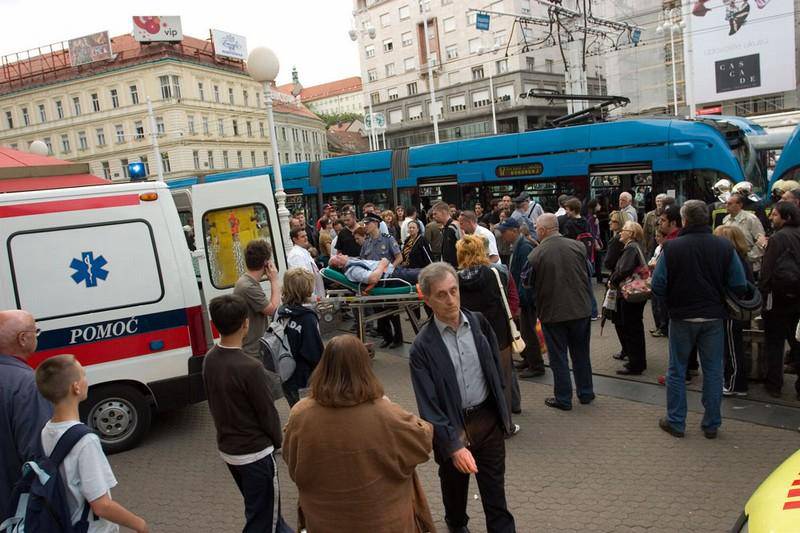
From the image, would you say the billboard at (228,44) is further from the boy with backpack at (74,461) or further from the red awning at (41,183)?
the boy with backpack at (74,461)

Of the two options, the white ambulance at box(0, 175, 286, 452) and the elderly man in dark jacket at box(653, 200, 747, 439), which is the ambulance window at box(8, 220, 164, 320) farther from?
the elderly man in dark jacket at box(653, 200, 747, 439)

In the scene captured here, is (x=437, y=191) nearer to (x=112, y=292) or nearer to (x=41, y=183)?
(x=41, y=183)

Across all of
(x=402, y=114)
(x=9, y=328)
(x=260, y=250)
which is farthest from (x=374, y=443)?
(x=402, y=114)

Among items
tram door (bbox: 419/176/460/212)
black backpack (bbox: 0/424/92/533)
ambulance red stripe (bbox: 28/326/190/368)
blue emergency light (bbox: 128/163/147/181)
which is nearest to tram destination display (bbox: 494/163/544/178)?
tram door (bbox: 419/176/460/212)

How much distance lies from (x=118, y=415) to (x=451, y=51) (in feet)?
178

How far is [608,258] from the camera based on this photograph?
7184mm

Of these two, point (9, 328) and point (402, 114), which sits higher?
point (402, 114)

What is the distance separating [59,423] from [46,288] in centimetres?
303

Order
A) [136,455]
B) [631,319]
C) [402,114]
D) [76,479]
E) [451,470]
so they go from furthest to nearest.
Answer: [402,114], [631,319], [136,455], [451,470], [76,479]

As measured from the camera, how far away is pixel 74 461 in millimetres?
2713

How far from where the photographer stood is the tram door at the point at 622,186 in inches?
483

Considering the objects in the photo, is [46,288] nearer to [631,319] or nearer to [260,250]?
[260,250]

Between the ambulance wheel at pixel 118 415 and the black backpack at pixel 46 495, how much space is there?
3.03 meters

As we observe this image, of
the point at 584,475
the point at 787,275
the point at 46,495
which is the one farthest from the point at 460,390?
the point at 787,275
